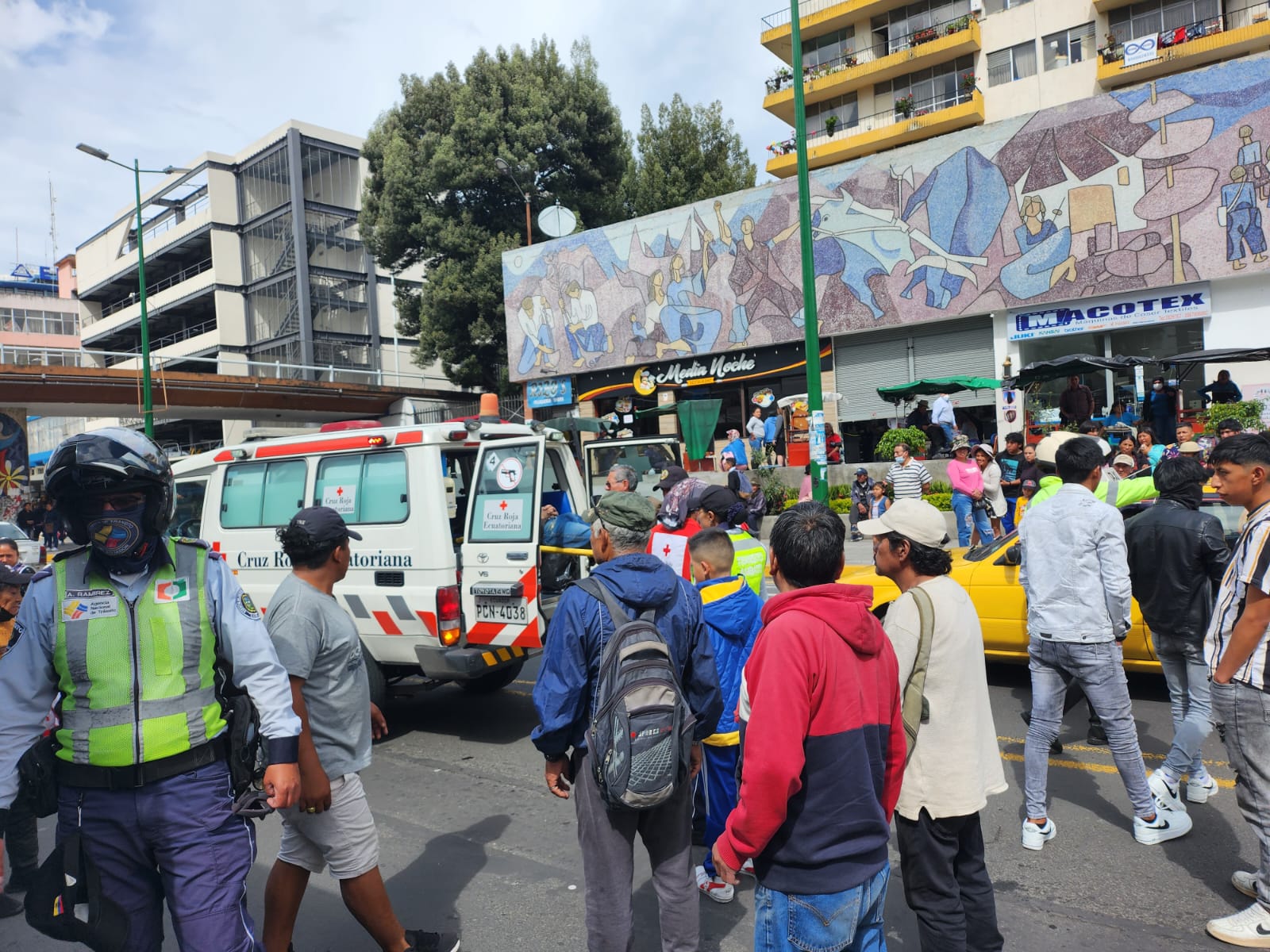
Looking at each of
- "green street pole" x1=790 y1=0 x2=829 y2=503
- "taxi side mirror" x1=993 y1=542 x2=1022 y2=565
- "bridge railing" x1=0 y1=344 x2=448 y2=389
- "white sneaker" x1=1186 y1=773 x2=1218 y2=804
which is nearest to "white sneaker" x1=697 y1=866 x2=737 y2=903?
"white sneaker" x1=1186 y1=773 x2=1218 y2=804

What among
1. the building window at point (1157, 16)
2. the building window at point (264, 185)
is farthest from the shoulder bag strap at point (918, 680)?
the building window at point (264, 185)

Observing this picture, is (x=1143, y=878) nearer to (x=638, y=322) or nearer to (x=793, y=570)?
(x=793, y=570)

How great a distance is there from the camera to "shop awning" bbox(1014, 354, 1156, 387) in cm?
1634

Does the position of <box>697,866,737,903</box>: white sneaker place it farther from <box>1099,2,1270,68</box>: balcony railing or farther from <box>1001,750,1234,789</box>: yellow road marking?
<box>1099,2,1270,68</box>: balcony railing

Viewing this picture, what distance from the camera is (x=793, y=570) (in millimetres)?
2406

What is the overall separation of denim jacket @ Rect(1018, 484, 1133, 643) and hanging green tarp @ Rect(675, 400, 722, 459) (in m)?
15.4

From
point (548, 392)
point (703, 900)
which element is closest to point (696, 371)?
point (548, 392)

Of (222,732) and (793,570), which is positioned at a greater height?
(793,570)

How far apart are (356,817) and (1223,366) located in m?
20.0

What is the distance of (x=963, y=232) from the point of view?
65.8 ft

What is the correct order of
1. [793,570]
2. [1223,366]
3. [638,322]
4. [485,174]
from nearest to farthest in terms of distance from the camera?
[793,570], [1223,366], [638,322], [485,174]

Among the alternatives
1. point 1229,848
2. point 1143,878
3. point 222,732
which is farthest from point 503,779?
point 1229,848

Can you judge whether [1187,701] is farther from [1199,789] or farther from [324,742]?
[324,742]

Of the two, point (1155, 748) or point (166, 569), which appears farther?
Result: point (1155, 748)
